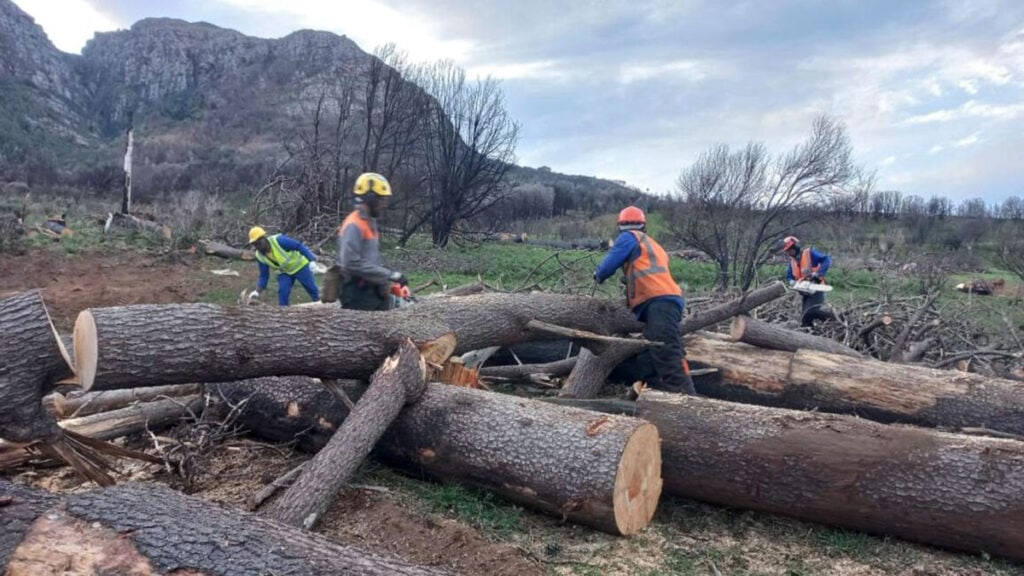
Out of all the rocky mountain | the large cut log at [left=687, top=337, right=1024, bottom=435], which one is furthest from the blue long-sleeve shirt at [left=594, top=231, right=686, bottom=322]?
the rocky mountain

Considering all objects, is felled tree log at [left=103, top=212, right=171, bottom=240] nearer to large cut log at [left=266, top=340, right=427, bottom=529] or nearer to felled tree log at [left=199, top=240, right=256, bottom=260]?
felled tree log at [left=199, top=240, right=256, bottom=260]

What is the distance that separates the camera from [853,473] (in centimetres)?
369

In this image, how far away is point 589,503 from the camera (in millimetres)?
3551

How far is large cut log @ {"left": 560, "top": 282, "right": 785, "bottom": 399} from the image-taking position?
5555 mm

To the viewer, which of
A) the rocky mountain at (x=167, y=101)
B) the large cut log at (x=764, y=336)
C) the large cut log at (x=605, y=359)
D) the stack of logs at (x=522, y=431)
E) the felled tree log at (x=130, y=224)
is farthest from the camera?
the rocky mountain at (x=167, y=101)

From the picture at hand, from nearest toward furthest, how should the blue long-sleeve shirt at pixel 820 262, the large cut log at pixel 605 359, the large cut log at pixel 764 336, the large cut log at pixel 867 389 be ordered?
the large cut log at pixel 867 389, the large cut log at pixel 605 359, the large cut log at pixel 764 336, the blue long-sleeve shirt at pixel 820 262

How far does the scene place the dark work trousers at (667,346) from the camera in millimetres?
5421

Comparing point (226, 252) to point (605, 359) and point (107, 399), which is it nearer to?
point (107, 399)

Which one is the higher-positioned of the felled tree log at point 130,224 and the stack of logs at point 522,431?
the felled tree log at point 130,224

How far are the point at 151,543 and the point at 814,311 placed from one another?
24.4 feet

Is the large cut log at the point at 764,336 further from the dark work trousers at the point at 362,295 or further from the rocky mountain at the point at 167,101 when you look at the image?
the rocky mountain at the point at 167,101

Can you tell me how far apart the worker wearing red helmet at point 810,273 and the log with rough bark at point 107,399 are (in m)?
6.62

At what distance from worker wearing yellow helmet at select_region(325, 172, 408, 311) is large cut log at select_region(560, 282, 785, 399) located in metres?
1.64

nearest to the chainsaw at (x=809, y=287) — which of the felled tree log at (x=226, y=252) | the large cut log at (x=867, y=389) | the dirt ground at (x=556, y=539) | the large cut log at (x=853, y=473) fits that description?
the large cut log at (x=867, y=389)
